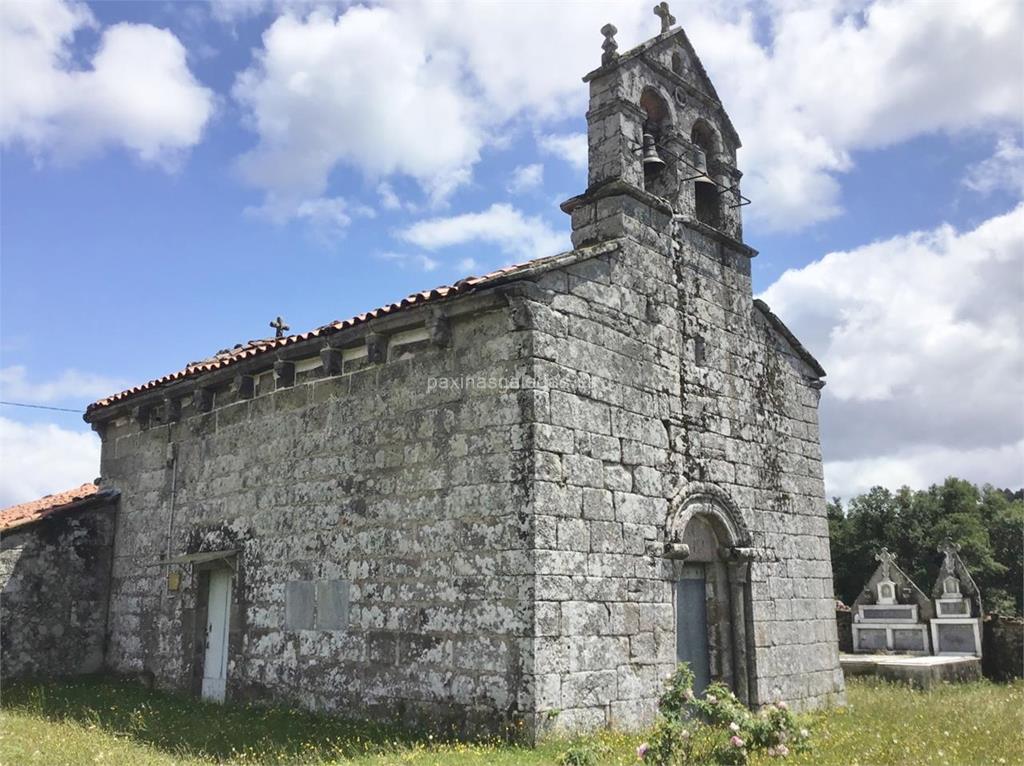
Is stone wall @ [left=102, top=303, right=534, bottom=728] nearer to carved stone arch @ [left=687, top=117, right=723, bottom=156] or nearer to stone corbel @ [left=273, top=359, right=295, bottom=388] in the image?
stone corbel @ [left=273, top=359, right=295, bottom=388]

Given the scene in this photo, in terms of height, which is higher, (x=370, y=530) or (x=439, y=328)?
(x=439, y=328)

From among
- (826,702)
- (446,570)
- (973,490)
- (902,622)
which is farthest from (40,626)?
(973,490)

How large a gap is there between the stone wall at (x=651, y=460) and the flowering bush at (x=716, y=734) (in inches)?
32.7

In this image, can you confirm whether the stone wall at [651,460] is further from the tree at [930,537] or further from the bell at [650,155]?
the tree at [930,537]

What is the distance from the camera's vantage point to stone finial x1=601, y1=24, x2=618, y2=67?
9.96m

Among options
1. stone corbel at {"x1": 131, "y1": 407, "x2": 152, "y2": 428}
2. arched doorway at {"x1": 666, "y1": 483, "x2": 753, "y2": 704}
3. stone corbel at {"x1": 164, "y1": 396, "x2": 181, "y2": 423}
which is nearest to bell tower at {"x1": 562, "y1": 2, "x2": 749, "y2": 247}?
arched doorway at {"x1": 666, "y1": 483, "x2": 753, "y2": 704}

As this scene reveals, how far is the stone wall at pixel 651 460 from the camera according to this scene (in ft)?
25.6

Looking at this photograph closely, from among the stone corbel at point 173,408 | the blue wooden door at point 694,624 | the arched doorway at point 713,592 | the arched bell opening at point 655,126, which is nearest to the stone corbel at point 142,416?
the stone corbel at point 173,408

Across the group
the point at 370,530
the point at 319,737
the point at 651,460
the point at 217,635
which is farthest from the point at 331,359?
the point at 217,635

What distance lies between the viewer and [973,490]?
124 feet

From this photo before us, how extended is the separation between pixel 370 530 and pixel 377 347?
1.88 m

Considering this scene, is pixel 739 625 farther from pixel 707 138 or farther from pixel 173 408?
pixel 173 408

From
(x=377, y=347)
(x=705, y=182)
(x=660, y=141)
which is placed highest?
(x=660, y=141)

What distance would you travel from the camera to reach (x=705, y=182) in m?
11.0
